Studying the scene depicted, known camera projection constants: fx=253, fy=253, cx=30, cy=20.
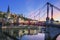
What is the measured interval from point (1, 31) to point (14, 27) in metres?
4.09

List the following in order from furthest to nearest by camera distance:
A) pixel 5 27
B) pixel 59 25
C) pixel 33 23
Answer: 1. pixel 5 27
2. pixel 33 23
3. pixel 59 25

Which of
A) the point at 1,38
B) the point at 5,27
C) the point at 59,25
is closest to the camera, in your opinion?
the point at 59,25

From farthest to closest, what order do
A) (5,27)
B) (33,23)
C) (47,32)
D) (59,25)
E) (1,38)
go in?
(1,38) < (5,27) < (33,23) < (47,32) < (59,25)

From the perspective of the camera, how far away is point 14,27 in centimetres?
3053

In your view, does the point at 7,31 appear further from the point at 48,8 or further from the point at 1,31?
the point at 48,8

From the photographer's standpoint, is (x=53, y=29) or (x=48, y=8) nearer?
(x=53, y=29)

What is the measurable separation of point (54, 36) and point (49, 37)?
77 centimetres

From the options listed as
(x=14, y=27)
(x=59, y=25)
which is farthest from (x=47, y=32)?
(x=14, y=27)

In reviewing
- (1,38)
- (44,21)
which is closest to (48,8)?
(44,21)

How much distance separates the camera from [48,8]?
2925 centimetres

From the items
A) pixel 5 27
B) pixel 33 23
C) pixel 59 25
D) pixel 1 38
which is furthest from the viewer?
pixel 1 38

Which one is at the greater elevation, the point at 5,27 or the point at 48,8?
the point at 48,8

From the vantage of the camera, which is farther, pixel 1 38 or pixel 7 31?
pixel 1 38

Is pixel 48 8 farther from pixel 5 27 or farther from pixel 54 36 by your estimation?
pixel 5 27
